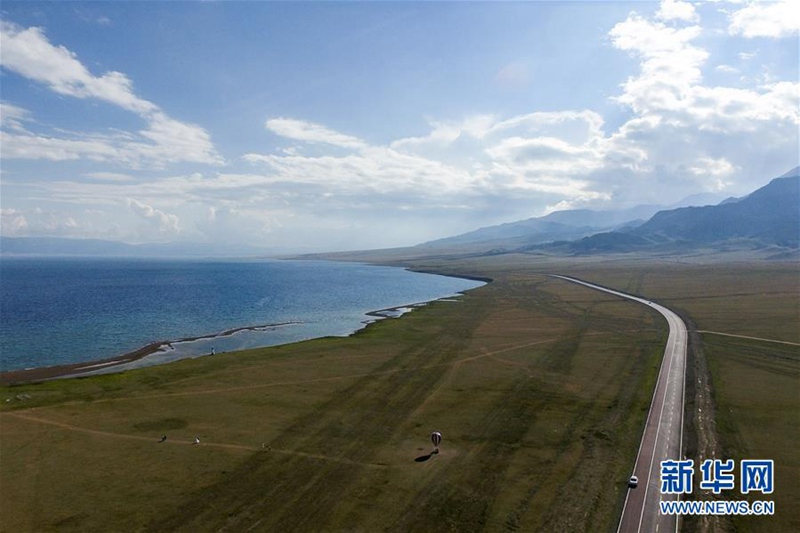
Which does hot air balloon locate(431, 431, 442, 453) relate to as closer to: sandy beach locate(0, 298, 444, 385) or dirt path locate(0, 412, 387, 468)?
→ dirt path locate(0, 412, 387, 468)

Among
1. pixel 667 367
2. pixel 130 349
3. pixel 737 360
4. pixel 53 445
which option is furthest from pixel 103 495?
pixel 737 360

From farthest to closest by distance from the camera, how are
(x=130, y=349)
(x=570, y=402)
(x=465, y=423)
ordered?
(x=130, y=349), (x=570, y=402), (x=465, y=423)

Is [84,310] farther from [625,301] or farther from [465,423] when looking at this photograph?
[625,301]

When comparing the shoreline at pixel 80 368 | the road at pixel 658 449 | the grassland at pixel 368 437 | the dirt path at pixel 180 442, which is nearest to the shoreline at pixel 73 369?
the shoreline at pixel 80 368

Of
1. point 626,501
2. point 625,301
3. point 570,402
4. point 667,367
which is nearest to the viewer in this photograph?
point 626,501

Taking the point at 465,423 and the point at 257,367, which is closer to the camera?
the point at 465,423

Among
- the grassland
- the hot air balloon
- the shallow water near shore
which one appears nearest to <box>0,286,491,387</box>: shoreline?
the shallow water near shore

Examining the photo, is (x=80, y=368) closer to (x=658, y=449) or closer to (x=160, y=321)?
(x=160, y=321)
